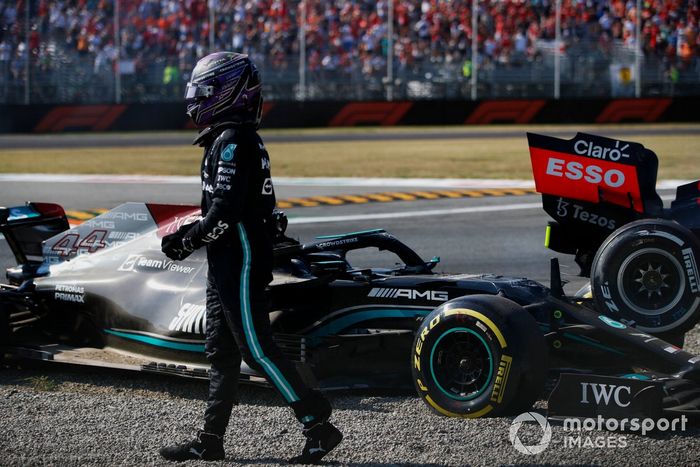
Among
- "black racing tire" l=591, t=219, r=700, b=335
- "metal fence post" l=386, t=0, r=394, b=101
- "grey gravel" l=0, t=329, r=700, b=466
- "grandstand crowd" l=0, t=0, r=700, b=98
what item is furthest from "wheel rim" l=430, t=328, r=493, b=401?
"metal fence post" l=386, t=0, r=394, b=101

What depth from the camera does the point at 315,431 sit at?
13.9ft

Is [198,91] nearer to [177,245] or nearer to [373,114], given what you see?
[177,245]

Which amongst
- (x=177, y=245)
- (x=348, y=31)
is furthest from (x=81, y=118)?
(x=177, y=245)

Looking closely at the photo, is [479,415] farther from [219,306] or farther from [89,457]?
[89,457]

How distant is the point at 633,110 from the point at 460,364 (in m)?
27.6

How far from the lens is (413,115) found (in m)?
31.6

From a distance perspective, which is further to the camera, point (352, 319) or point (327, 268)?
point (327, 268)

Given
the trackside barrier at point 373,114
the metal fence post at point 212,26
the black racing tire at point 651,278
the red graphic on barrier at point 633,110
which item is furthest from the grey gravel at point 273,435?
the red graphic on barrier at point 633,110

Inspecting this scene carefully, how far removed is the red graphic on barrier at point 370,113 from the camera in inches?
1241

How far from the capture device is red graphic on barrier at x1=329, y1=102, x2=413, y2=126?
103 ft

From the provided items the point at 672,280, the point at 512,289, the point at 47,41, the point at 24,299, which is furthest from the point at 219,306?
the point at 47,41

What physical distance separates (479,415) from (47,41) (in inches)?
1020

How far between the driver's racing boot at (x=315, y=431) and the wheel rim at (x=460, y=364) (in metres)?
0.77

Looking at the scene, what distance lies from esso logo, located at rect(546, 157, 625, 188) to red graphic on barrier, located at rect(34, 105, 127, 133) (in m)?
24.3
